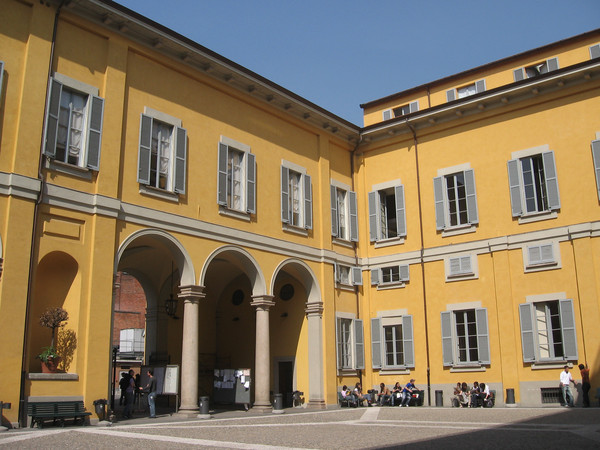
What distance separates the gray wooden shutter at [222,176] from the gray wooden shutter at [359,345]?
7152 mm

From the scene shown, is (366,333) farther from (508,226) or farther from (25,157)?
(25,157)

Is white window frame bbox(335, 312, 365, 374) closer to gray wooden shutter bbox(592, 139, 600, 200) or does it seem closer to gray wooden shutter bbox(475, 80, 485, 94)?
gray wooden shutter bbox(592, 139, 600, 200)

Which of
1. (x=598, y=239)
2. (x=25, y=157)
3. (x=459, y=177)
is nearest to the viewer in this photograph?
(x=25, y=157)

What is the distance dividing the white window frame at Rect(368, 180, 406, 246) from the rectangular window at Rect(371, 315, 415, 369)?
2.92 meters

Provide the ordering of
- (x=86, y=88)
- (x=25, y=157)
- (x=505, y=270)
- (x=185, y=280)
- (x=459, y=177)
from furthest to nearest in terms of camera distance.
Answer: (x=459, y=177)
(x=505, y=270)
(x=185, y=280)
(x=86, y=88)
(x=25, y=157)

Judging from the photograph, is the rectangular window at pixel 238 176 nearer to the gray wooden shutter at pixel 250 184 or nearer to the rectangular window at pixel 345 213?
the gray wooden shutter at pixel 250 184

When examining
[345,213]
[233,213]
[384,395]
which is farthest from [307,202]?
[384,395]

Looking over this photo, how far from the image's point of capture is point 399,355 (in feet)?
74.1

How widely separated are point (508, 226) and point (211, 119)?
10169 millimetres

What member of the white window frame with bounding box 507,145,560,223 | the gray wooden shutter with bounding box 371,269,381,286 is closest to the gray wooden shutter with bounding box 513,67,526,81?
the white window frame with bounding box 507,145,560,223

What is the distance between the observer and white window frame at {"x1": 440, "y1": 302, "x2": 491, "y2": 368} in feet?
66.8

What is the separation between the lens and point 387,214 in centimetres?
2472

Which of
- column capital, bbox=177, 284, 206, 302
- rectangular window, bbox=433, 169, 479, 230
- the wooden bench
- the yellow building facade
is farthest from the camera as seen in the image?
rectangular window, bbox=433, 169, 479, 230

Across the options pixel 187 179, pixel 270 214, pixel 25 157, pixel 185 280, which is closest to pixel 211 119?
pixel 187 179
